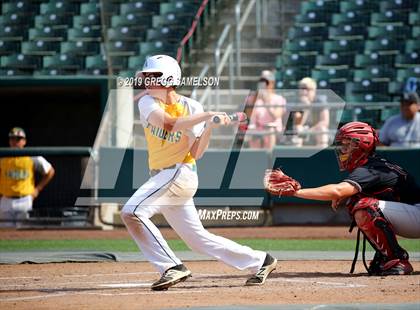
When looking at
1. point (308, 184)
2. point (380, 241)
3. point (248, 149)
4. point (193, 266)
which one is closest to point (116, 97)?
point (248, 149)

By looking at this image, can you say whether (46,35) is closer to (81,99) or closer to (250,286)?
(81,99)

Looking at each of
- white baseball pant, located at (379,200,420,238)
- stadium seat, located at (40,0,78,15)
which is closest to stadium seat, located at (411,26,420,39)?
stadium seat, located at (40,0,78,15)

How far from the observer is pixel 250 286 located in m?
7.78

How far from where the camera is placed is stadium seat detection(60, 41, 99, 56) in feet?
→ 61.3

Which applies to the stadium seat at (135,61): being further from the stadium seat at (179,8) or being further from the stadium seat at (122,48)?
the stadium seat at (179,8)

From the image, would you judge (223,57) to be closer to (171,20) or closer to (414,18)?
(171,20)

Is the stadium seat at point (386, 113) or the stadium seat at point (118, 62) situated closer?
the stadium seat at point (386, 113)

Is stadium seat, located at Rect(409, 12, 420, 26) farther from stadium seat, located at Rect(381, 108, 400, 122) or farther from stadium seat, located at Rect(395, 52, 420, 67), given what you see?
stadium seat, located at Rect(381, 108, 400, 122)

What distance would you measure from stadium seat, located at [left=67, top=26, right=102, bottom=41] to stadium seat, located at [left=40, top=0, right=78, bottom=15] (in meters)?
0.59

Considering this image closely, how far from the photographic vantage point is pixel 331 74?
17.8 metres

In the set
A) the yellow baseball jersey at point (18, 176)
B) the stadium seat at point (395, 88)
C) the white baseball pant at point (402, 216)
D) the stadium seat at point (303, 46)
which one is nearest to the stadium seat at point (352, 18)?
the stadium seat at point (303, 46)

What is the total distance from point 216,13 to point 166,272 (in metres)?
13.0

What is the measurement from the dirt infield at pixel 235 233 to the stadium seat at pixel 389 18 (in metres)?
5.18

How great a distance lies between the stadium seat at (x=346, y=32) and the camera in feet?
60.8
